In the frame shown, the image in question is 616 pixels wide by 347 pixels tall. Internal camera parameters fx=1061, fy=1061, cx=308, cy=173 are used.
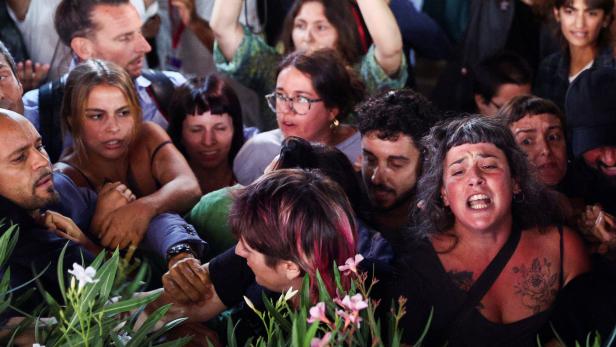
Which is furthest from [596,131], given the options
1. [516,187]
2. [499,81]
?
[499,81]

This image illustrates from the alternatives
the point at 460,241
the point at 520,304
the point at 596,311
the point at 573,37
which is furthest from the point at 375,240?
the point at 573,37

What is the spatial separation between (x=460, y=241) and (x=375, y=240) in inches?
9.4

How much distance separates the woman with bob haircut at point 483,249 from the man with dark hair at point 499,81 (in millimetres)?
1307

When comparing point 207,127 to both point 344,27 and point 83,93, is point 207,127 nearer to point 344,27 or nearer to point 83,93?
point 83,93

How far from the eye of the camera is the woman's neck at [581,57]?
4324 millimetres

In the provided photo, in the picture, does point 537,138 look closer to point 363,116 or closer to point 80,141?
point 363,116

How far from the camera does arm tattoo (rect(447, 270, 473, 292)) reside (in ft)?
9.45

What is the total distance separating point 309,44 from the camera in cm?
434

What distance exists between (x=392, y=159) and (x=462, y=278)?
0.74 metres

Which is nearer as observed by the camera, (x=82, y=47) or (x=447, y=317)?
(x=447, y=317)

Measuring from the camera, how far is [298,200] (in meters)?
2.55

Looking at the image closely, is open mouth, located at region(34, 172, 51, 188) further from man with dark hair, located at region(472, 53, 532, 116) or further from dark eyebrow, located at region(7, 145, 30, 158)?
man with dark hair, located at region(472, 53, 532, 116)

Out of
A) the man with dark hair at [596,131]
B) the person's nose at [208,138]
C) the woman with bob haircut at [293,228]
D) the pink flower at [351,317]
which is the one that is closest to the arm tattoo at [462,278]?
the woman with bob haircut at [293,228]

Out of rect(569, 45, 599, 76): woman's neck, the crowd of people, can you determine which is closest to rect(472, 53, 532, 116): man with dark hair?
the crowd of people
